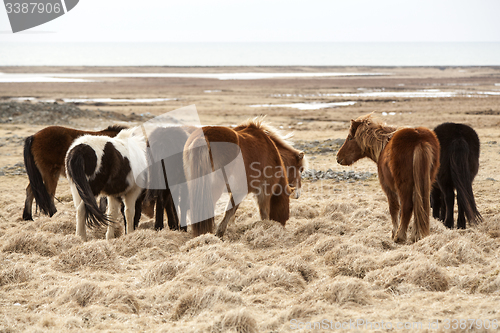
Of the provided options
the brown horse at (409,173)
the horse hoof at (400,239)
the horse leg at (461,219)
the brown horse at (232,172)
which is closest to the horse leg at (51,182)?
the brown horse at (232,172)

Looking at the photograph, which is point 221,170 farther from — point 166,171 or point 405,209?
point 405,209

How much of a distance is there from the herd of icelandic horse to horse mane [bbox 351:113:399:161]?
15 mm

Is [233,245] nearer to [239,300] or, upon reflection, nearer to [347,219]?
[239,300]

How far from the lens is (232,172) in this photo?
18.4 feet

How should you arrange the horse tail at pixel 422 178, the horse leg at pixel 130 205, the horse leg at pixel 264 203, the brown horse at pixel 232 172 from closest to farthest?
1. the horse tail at pixel 422 178
2. the brown horse at pixel 232 172
3. the horse leg at pixel 130 205
4. the horse leg at pixel 264 203

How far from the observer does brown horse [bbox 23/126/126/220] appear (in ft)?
22.3

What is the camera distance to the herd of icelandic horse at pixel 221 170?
5352mm

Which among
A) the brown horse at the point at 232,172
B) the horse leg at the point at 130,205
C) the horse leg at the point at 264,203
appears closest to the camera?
the brown horse at the point at 232,172

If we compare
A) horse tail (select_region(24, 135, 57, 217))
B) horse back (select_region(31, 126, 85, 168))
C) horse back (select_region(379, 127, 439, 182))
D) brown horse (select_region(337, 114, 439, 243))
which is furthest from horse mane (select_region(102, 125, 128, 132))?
horse back (select_region(379, 127, 439, 182))

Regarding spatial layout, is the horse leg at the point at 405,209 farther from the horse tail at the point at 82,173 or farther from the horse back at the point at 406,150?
the horse tail at the point at 82,173

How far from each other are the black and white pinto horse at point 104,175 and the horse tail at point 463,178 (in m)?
4.47

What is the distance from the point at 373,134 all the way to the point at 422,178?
1170mm

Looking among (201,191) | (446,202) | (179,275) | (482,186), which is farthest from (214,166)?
(482,186)

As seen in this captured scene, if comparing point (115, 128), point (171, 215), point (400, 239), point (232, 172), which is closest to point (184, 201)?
point (171, 215)
